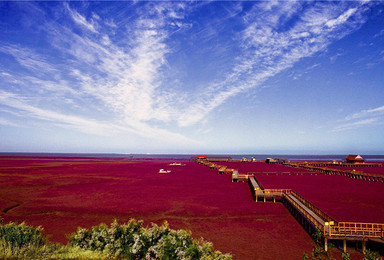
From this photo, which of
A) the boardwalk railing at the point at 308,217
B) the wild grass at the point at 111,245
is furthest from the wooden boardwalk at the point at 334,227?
the wild grass at the point at 111,245

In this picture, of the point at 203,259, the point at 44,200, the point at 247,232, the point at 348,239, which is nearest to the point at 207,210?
the point at 247,232

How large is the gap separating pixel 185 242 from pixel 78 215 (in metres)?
13.9

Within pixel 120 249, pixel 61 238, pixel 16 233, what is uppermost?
pixel 16 233

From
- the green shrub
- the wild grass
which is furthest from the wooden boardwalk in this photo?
the green shrub

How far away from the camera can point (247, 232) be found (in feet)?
50.9

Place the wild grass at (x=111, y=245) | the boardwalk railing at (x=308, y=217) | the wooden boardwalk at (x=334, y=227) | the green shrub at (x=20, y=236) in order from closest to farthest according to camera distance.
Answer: the wild grass at (x=111, y=245)
the green shrub at (x=20, y=236)
the wooden boardwalk at (x=334, y=227)
the boardwalk railing at (x=308, y=217)

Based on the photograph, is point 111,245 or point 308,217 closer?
point 111,245

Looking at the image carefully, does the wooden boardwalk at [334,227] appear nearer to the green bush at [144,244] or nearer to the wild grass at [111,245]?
the green bush at [144,244]

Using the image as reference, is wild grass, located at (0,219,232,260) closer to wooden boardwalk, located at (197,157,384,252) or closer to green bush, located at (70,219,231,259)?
green bush, located at (70,219,231,259)

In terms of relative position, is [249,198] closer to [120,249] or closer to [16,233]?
[120,249]

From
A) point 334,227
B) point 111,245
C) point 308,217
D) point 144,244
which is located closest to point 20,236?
point 111,245

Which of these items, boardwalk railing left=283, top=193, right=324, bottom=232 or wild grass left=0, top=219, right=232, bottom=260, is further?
boardwalk railing left=283, top=193, right=324, bottom=232

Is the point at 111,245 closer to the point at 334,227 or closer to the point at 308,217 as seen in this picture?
the point at 334,227

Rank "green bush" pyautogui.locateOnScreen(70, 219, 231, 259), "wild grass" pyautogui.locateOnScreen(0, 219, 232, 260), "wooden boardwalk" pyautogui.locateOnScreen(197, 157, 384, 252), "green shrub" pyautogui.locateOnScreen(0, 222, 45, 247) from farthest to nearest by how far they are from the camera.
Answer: "wooden boardwalk" pyautogui.locateOnScreen(197, 157, 384, 252)
"green shrub" pyautogui.locateOnScreen(0, 222, 45, 247)
"green bush" pyautogui.locateOnScreen(70, 219, 231, 259)
"wild grass" pyautogui.locateOnScreen(0, 219, 232, 260)
